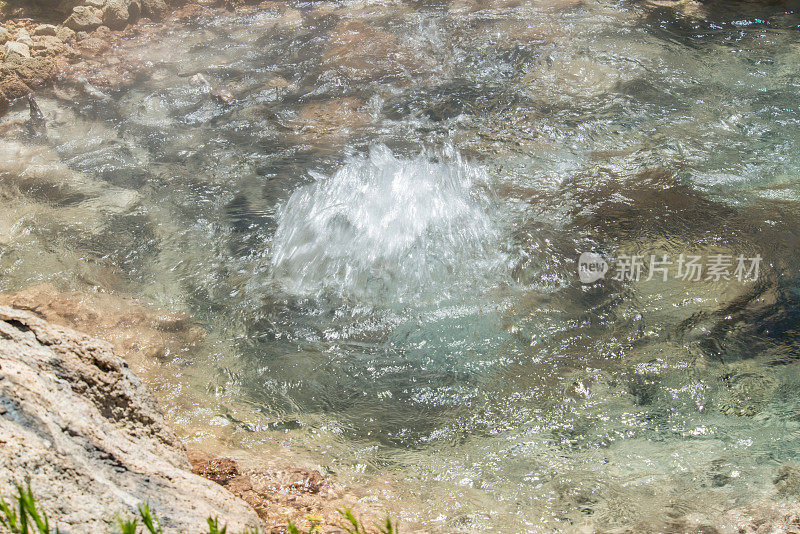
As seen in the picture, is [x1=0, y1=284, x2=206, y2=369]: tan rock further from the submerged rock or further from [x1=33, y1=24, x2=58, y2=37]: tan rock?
[x1=33, y1=24, x2=58, y2=37]: tan rock

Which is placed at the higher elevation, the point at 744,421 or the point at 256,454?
the point at 744,421

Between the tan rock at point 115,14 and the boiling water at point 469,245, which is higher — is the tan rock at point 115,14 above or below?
above

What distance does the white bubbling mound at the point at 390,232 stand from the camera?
14.3ft

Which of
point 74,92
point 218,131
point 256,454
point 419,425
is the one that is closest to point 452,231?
point 419,425

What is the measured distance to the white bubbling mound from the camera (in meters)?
4.34

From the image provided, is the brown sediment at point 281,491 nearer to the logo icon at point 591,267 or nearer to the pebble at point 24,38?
the logo icon at point 591,267

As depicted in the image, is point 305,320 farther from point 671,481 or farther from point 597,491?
point 671,481

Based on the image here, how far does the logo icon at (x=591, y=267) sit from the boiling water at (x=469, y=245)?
0.23 ft

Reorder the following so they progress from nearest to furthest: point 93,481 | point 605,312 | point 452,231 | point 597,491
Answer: point 93,481
point 597,491
point 605,312
point 452,231

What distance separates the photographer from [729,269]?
411 cm

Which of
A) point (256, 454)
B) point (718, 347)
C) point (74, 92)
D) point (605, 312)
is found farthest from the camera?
point (74, 92)

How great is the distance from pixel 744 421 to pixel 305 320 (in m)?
2.72

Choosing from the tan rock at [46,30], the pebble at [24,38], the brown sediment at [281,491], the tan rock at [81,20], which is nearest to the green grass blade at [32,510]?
the brown sediment at [281,491]

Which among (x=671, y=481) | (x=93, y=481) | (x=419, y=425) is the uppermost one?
(x=93, y=481)
